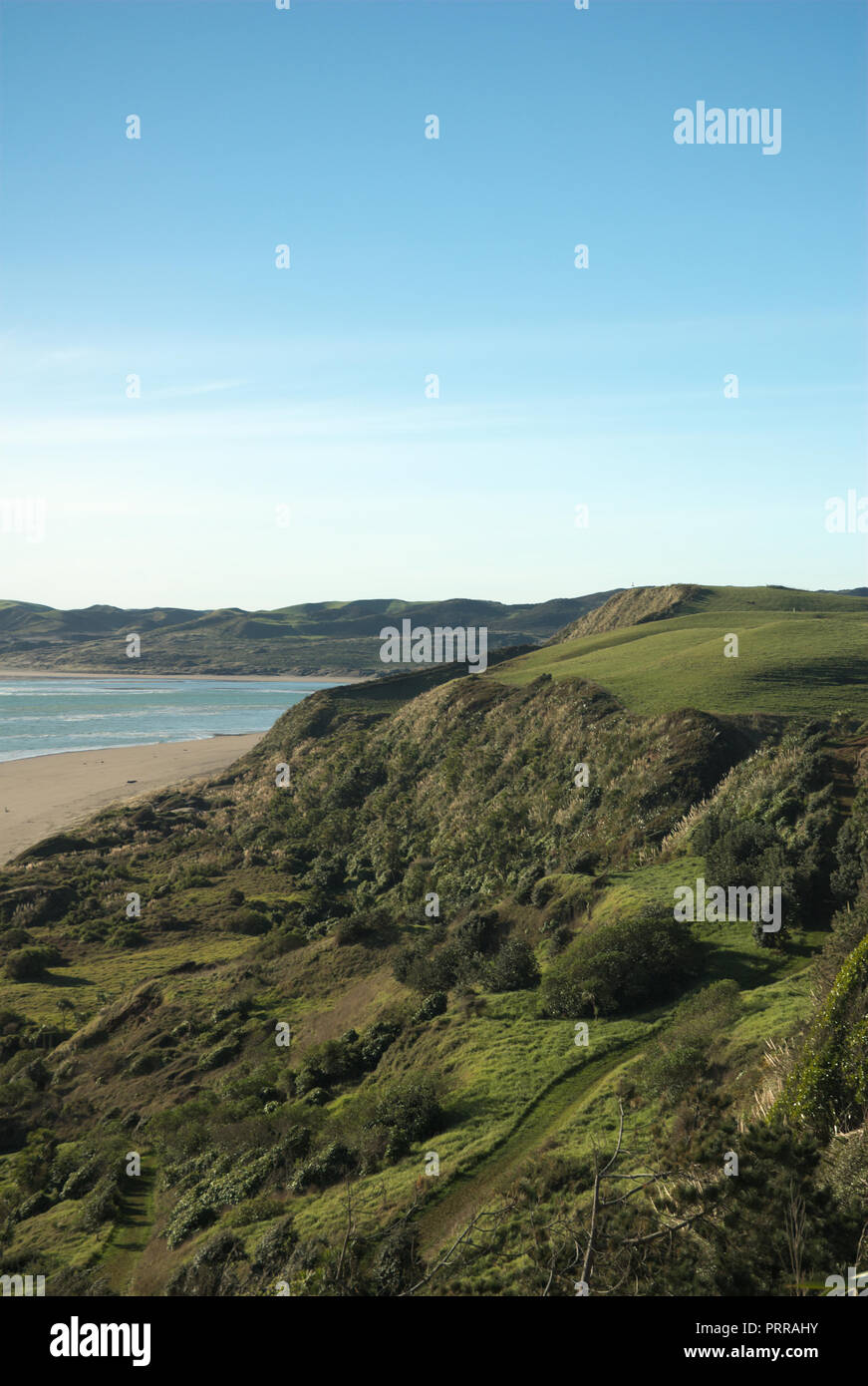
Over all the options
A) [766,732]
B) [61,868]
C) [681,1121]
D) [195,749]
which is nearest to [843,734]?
[766,732]

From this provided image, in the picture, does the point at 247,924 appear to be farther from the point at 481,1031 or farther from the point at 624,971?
the point at 624,971

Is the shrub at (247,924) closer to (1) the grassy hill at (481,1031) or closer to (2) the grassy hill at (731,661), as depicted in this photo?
(1) the grassy hill at (481,1031)

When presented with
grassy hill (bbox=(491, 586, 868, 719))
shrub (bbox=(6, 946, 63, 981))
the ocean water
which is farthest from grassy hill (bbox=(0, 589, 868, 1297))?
the ocean water

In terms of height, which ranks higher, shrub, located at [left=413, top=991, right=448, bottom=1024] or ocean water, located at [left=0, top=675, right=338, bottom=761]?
ocean water, located at [left=0, top=675, right=338, bottom=761]

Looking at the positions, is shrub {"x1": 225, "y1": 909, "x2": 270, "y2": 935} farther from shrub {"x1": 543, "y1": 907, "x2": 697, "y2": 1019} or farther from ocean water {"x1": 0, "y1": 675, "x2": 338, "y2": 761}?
ocean water {"x1": 0, "y1": 675, "x2": 338, "y2": 761}
